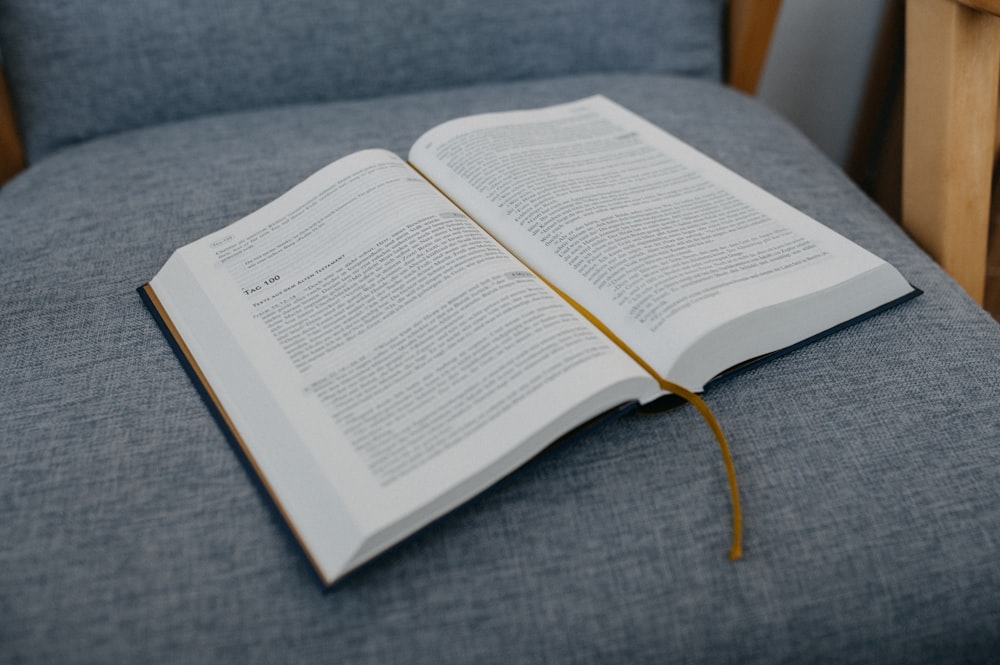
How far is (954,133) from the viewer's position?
65 cm

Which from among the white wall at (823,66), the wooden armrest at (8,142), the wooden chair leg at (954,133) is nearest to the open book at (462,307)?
the wooden chair leg at (954,133)

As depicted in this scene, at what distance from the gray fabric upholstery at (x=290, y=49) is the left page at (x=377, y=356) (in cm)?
34

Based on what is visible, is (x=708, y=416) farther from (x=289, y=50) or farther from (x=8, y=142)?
(x=8, y=142)

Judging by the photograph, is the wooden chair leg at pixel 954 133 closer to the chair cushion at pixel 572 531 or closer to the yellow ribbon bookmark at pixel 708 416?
the chair cushion at pixel 572 531

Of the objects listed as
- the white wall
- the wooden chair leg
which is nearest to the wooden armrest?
the wooden chair leg

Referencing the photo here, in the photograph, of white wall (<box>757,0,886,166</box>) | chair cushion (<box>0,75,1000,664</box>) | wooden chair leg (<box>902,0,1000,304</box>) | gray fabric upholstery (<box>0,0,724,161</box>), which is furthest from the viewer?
white wall (<box>757,0,886,166</box>)

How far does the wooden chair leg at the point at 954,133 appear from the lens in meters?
0.64

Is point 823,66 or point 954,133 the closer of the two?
point 954,133

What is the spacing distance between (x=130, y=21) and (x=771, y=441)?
78 cm

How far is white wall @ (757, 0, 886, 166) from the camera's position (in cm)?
113

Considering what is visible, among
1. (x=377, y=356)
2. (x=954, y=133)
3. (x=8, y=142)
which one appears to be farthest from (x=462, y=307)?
(x=8, y=142)

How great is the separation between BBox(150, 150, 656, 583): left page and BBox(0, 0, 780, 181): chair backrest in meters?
0.34

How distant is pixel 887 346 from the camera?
52 cm

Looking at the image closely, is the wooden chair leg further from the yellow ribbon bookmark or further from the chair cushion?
the yellow ribbon bookmark
